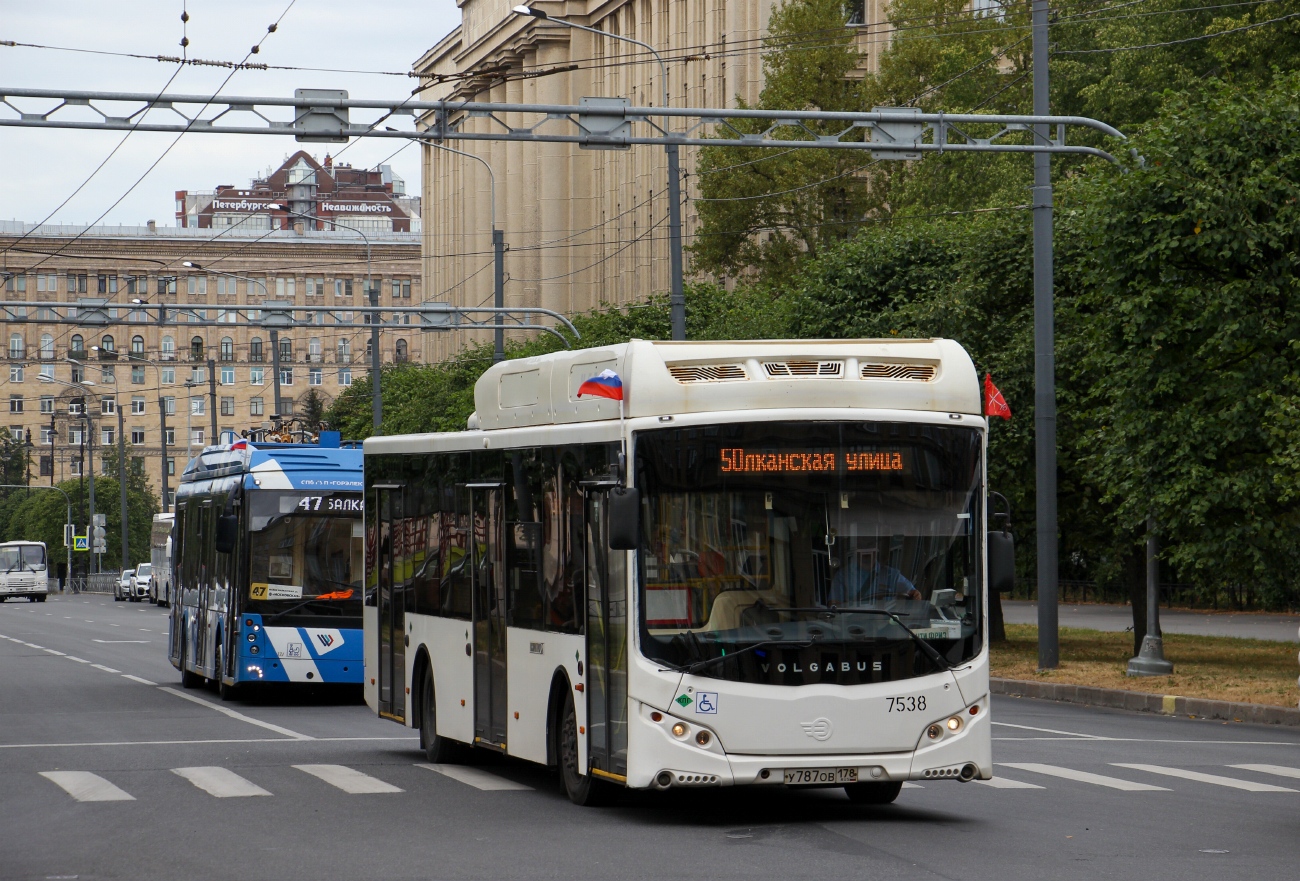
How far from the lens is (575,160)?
295 feet

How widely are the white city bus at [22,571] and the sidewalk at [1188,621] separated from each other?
56.5 m

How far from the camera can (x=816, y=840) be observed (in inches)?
448

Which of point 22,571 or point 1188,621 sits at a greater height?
point 1188,621

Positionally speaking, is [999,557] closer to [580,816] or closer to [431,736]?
[580,816]

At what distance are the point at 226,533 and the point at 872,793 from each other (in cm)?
1197

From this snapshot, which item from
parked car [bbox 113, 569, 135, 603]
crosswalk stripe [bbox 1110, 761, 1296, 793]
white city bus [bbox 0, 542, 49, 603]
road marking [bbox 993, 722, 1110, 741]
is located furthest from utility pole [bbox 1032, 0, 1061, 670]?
white city bus [bbox 0, 542, 49, 603]

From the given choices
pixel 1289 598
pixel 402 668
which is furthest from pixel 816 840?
pixel 1289 598

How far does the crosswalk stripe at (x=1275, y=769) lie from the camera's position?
15828mm

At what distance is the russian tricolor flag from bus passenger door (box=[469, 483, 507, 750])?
190 cm

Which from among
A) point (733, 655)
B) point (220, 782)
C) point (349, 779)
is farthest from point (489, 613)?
point (733, 655)

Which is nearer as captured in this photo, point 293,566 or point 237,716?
point 237,716

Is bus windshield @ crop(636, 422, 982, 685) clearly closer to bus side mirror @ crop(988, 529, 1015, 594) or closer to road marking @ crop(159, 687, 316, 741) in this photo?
bus side mirror @ crop(988, 529, 1015, 594)

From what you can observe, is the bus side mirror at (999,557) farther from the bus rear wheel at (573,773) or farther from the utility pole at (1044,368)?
the utility pole at (1044,368)

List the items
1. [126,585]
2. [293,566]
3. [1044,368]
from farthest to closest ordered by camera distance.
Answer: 1. [126,585]
2. [1044,368]
3. [293,566]
